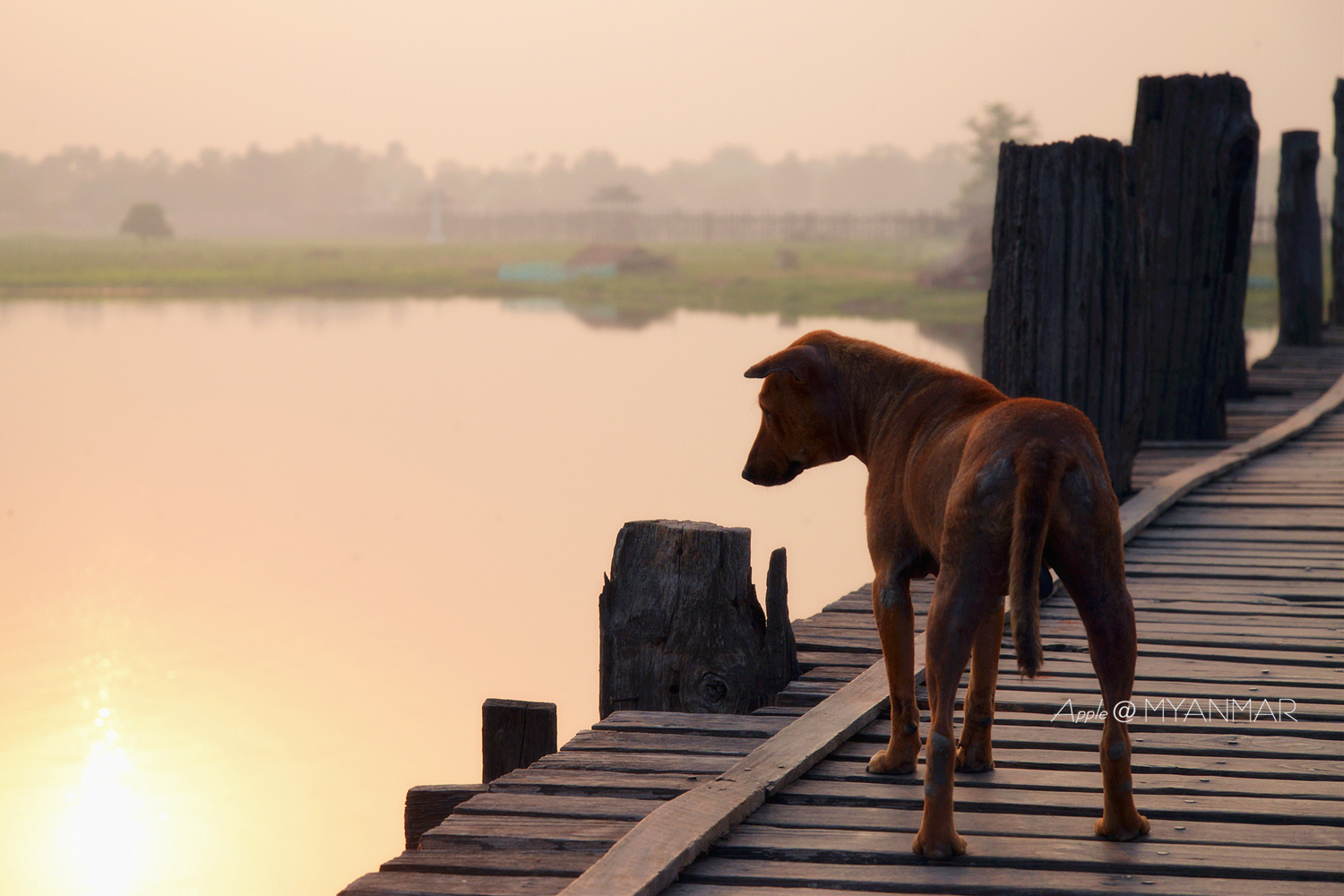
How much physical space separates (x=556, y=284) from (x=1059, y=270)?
50769 millimetres

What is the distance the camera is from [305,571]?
15117 mm

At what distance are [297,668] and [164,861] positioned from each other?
3.41 metres

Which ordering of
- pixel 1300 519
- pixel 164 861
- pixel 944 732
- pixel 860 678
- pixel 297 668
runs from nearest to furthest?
1. pixel 944 732
2. pixel 860 678
3. pixel 1300 519
4. pixel 164 861
5. pixel 297 668

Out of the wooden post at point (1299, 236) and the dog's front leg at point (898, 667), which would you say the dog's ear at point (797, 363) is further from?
the wooden post at point (1299, 236)

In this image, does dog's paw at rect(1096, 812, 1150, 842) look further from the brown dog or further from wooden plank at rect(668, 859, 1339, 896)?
wooden plank at rect(668, 859, 1339, 896)

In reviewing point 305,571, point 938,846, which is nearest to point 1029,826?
point 938,846

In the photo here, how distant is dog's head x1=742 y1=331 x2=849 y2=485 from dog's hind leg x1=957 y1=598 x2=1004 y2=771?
692mm

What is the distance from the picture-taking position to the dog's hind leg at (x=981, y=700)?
3.90 m

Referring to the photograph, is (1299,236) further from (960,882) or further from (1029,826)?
(960,882)

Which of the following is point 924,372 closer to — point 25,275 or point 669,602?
point 669,602

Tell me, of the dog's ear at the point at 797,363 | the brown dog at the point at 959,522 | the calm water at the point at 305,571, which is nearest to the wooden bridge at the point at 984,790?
the brown dog at the point at 959,522

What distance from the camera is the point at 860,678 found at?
197 inches

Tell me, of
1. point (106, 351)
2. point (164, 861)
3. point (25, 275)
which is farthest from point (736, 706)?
point (25, 275)

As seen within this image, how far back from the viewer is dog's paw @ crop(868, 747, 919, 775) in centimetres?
412
